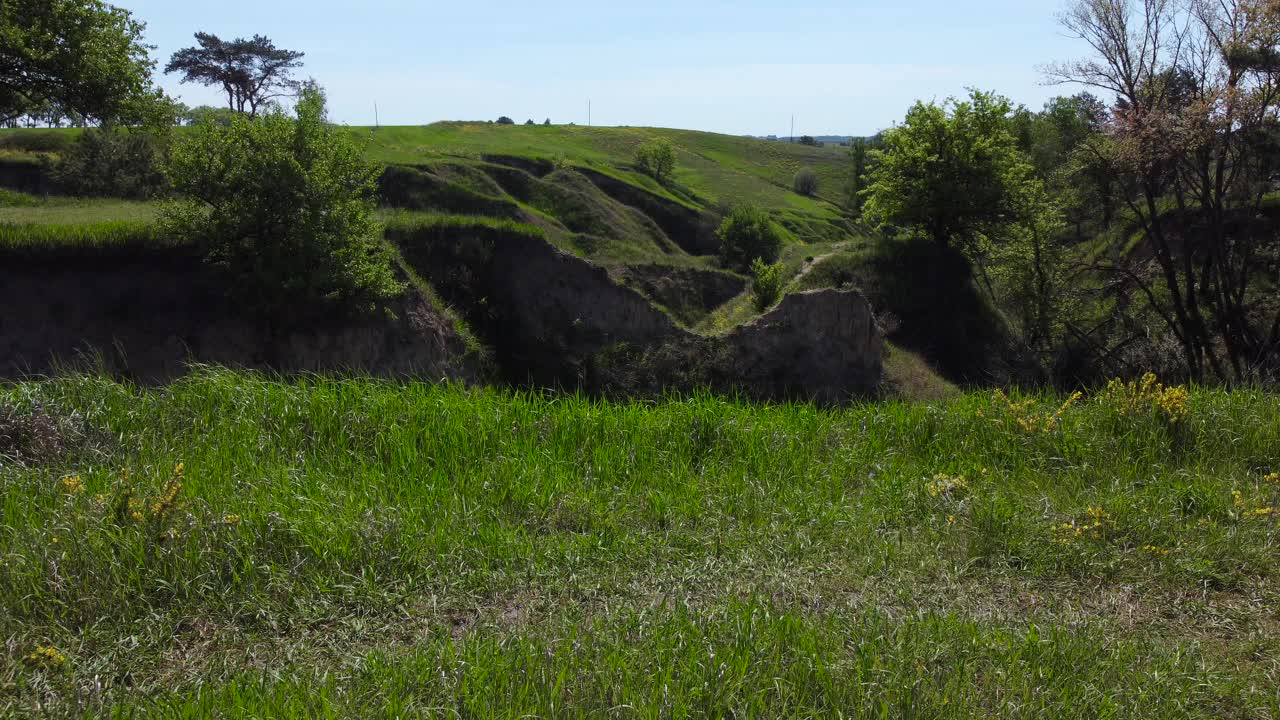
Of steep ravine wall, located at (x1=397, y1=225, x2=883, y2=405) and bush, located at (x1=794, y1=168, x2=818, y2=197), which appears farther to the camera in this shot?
bush, located at (x1=794, y1=168, x2=818, y2=197)

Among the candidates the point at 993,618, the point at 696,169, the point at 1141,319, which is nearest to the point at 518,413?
the point at 993,618

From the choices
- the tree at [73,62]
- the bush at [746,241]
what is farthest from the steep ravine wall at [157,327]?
the bush at [746,241]

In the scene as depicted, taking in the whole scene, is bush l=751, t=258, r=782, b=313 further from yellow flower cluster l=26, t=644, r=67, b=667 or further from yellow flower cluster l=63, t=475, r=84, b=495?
yellow flower cluster l=26, t=644, r=67, b=667

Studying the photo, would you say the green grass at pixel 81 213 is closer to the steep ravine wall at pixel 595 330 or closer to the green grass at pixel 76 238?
the green grass at pixel 76 238

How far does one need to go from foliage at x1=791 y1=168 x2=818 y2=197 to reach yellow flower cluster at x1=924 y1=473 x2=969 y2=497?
86086 mm

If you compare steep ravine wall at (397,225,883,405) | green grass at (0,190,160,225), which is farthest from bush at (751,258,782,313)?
green grass at (0,190,160,225)

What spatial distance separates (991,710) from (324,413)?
4.69m

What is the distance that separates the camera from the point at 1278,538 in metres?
4.83

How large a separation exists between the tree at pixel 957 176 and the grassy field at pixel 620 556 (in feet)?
94.5

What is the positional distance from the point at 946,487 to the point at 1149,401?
2415 millimetres

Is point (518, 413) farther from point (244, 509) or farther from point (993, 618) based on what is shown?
point (993, 618)

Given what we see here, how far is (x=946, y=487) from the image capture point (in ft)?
17.7

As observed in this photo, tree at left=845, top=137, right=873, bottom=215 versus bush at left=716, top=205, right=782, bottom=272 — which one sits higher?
tree at left=845, top=137, right=873, bottom=215

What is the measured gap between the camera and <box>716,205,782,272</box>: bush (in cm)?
4756
